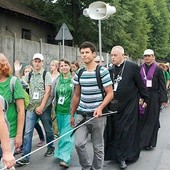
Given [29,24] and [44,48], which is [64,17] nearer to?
[29,24]

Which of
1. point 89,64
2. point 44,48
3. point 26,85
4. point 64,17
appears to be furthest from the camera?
point 64,17

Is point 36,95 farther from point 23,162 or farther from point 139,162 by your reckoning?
point 139,162

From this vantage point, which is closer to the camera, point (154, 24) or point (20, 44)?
point (20, 44)

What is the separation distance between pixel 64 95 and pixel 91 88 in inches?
63.0

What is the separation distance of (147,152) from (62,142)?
1785 mm

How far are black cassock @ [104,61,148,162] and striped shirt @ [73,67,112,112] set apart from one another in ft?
4.28

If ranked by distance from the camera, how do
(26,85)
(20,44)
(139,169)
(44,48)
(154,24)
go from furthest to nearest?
1. (154,24)
2. (44,48)
3. (20,44)
4. (26,85)
5. (139,169)

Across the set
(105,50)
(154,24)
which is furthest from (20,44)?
(154,24)

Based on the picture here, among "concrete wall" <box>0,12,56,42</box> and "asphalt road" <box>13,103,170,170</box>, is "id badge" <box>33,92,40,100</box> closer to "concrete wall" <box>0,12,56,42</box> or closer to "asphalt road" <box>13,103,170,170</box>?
"asphalt road" <box>13,103,170,170</box>

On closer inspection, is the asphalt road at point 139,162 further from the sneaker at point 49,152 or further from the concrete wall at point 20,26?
the concrete wall at point 20,26

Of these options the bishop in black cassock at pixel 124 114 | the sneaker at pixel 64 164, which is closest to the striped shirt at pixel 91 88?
the bishop in black cassock at pixel 124 114

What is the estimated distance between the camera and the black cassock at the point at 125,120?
6.98 m

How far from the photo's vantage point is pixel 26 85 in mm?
7379

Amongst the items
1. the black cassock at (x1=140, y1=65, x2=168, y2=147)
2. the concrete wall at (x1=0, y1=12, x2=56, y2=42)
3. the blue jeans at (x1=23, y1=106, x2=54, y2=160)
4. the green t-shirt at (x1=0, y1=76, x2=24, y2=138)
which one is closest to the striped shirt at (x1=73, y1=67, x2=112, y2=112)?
the green t-shirt at (x1=0, y1=76, x2=24, y2=138)
